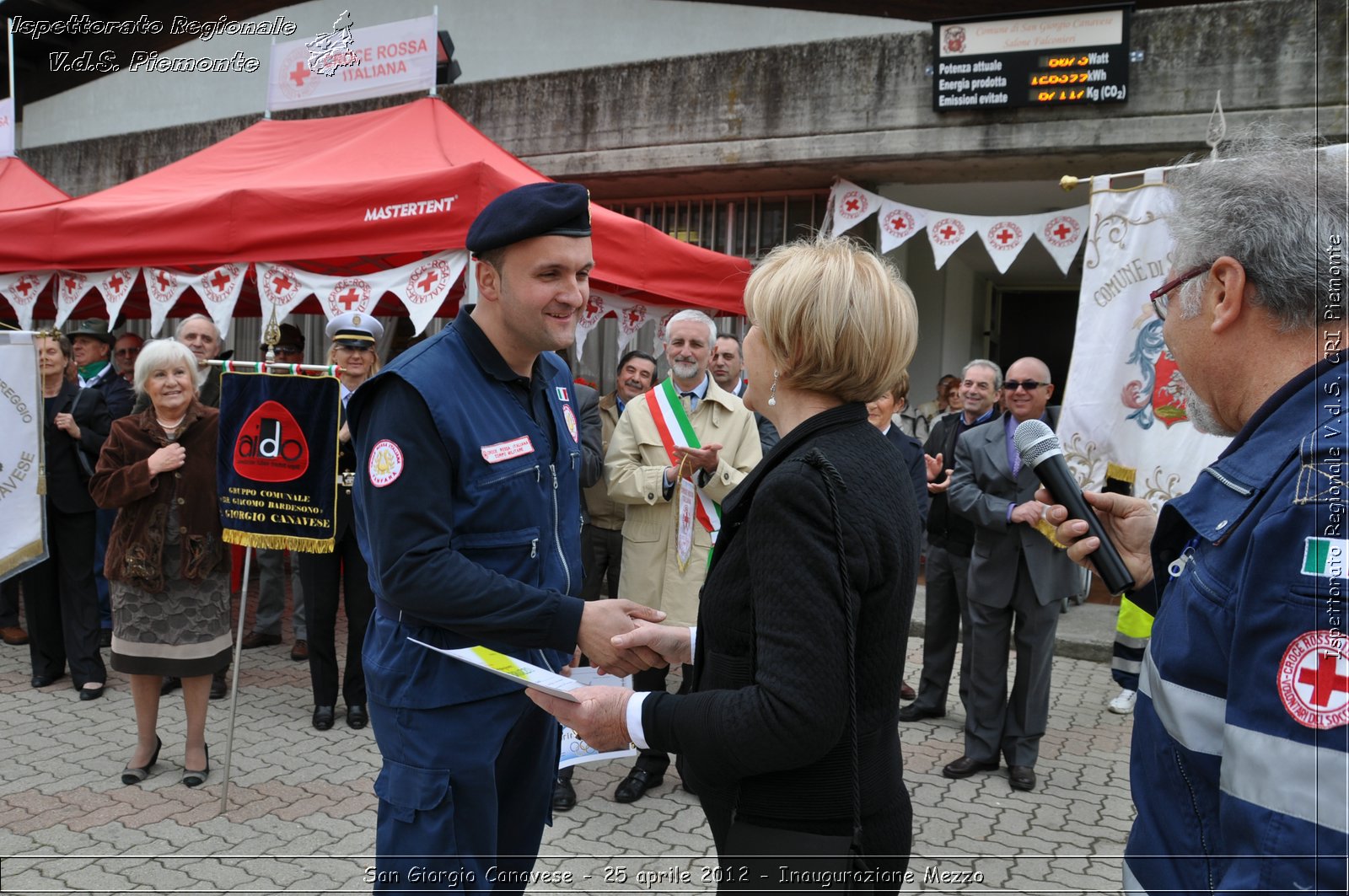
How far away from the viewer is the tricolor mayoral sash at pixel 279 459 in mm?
4219

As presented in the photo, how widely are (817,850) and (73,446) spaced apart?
233 inches

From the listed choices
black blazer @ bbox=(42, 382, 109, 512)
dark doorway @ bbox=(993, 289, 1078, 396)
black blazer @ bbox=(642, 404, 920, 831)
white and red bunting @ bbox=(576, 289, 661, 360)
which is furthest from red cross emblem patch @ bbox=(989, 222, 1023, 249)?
black blazer @ bbox=(642, 404, 920, 831)

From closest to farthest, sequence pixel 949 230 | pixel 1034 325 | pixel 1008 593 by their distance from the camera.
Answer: pixel 1008 593 < pixel 949 230 < pixel 1034 325

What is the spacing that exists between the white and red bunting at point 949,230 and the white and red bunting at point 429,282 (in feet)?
15.3

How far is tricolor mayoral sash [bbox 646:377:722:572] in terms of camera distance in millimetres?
4359

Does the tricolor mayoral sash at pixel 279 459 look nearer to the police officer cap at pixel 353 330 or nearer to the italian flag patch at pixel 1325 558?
the police officer cap at pixel 353 330

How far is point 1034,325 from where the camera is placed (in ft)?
46.7

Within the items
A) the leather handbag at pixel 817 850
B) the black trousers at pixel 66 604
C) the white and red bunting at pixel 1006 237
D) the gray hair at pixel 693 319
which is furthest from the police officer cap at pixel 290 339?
the leather handbag at pixel 817 850

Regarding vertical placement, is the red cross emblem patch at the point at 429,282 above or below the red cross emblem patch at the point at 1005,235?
below

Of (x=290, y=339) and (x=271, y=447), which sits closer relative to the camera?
(x=271, y=447)

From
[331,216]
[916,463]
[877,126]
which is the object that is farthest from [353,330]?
[877,126]

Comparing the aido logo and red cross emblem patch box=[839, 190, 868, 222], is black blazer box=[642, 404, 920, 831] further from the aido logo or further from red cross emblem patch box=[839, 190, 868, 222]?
red cross emblem patch box=[839, 190, 868, 222]

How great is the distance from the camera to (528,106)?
409 inches

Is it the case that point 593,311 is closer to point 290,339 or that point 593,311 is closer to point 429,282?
point 429,282
